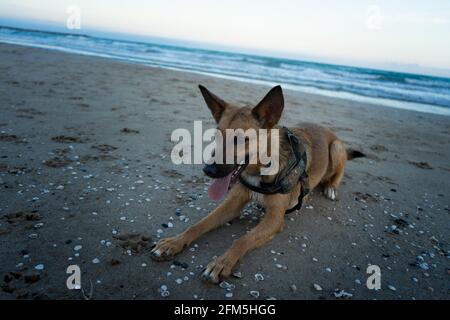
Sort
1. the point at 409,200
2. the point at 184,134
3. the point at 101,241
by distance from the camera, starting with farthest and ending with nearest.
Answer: the point at 184,134 → the point at 409,200 → the point at 101,241

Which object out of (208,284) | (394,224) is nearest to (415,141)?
(394,224)

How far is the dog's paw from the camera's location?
4.98 m

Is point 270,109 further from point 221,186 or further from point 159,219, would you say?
point 159,219

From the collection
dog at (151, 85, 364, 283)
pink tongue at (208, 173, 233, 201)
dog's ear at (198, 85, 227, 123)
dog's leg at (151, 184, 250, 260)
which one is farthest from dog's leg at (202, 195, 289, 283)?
dog's ear at (198, 85, 227, 123)

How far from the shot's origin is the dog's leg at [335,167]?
5059 mm

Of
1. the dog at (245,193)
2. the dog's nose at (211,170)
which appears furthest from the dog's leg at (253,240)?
the dog's nose at (211,170)

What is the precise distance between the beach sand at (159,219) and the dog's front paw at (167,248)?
3.2 inches

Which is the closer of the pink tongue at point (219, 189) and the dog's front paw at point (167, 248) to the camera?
the dog's front paw at point (167, 248)

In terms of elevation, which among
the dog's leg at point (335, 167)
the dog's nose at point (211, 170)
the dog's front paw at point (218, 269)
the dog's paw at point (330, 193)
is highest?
the dog's nose at point (211, 170)

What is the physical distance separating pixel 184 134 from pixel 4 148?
141 inches

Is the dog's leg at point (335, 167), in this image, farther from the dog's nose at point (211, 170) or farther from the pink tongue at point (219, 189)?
the dog's nose at point (211, 170)
